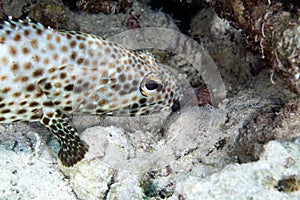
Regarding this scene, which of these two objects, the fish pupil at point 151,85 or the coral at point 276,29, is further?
the fish pupil at point 151,85

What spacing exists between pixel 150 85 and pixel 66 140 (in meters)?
1.39

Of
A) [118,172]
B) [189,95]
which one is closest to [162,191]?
[118,172]

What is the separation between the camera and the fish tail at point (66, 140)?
11.6 feet

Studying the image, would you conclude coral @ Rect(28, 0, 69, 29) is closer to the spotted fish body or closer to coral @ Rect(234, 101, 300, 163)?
the spotted fish body

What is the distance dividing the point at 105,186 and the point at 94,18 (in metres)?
4.00

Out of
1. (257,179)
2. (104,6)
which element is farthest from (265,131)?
(104,6)

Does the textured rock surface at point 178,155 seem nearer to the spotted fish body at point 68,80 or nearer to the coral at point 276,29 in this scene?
the spotted fish body at point 68,80

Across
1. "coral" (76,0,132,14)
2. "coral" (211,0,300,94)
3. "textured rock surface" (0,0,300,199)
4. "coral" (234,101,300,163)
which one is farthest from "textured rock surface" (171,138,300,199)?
"coral" (76,0,132,14)

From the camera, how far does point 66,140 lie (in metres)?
3.86

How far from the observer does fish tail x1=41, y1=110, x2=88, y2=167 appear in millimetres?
3543

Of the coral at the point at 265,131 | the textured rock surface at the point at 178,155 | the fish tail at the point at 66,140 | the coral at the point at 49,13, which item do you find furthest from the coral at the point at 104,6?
the coral at the point at 265,131

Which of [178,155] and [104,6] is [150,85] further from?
[104,6]

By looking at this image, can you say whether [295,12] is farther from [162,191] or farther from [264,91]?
[162,191]

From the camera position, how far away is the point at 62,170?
12.1 ft
